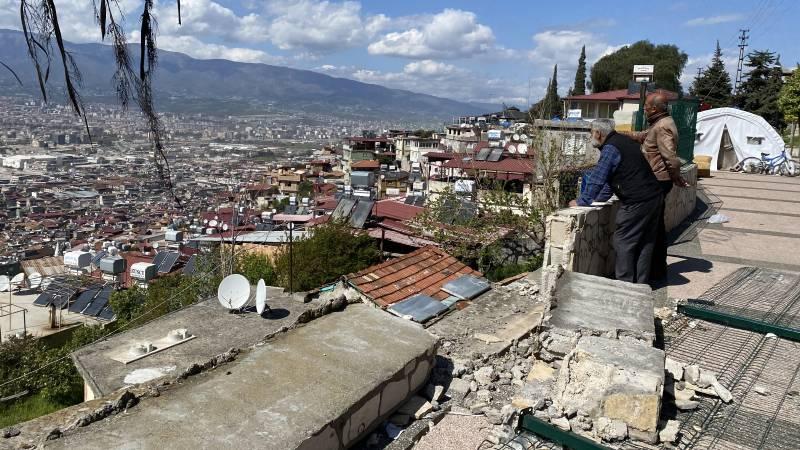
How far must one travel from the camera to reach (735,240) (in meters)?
10.9

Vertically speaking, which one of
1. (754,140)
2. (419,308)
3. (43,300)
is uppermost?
(754,140)

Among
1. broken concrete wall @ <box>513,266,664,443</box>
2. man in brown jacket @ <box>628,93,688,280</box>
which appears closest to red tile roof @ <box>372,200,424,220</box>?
man in brown jacket @ <box>628,93,688,280</box>

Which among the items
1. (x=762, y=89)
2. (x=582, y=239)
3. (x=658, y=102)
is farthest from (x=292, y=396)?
(x=762, y=89)

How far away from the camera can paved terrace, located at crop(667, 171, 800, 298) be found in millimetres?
8438

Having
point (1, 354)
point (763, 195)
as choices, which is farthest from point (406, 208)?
point (1, 354)

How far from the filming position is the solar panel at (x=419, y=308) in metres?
7.52

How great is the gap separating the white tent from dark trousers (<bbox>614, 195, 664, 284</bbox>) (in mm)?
21499

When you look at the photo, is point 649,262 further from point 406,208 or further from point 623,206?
point 406,208

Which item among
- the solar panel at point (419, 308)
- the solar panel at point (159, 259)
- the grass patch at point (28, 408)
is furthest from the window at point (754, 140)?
the solar panel at point (159, 259)

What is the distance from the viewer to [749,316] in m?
6.59

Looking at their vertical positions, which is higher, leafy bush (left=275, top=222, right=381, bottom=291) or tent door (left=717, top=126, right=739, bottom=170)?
tent door (left=717, top=126, right=739, bottom=170)

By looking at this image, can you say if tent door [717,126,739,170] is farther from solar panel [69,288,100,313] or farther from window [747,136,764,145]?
solar panel [69,288,100,313]

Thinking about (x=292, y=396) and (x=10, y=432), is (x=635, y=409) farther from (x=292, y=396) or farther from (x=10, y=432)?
(x=10, y=432)

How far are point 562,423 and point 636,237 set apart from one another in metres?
3.24
